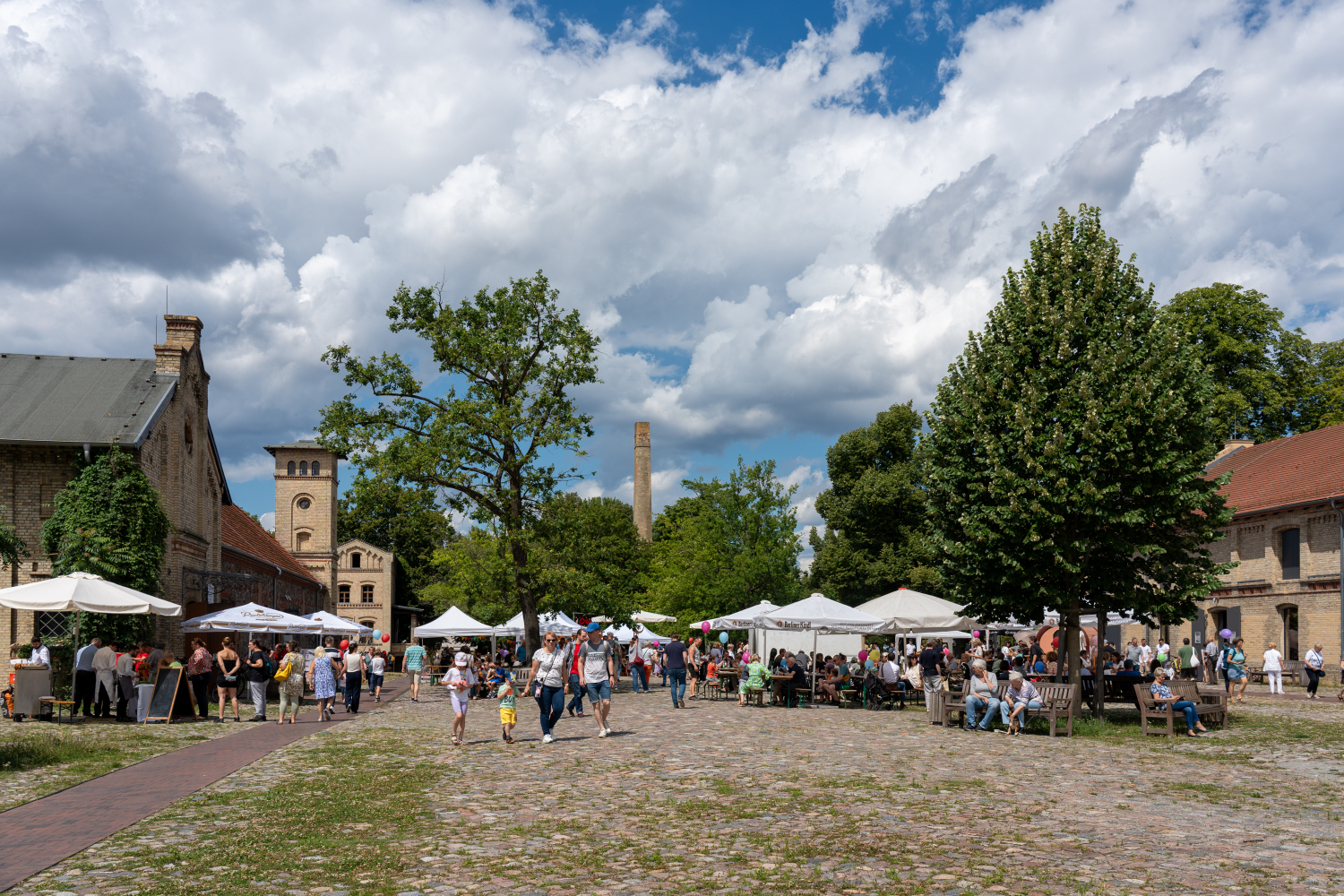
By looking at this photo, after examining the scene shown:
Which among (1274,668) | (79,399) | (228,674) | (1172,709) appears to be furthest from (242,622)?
(1274,668)

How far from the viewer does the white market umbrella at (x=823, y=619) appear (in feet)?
76.2

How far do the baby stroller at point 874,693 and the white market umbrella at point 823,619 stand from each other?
1.06 meters

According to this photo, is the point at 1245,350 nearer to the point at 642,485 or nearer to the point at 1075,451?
the point at 1075,451

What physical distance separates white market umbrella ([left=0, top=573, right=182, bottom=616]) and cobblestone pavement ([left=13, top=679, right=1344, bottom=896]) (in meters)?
6.19

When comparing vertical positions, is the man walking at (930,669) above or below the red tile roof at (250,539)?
below

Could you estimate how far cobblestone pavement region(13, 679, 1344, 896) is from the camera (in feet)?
22.8

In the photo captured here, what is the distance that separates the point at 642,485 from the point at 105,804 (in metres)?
68.1

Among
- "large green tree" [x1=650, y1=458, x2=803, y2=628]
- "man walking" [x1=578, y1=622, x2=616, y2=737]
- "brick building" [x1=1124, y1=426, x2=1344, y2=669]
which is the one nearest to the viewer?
"man walking" [x1=578, y1=622, x2=616, y2=737]

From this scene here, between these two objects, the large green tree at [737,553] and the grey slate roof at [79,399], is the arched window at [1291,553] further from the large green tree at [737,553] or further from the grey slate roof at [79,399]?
the grey slate roof at [79,399]

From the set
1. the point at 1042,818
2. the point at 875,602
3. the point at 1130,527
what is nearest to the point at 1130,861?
the point at 1042,818

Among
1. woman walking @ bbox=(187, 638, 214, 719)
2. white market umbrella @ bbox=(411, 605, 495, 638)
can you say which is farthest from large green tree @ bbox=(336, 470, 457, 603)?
woman walking @ bbox=(187, 638, 214, 719)

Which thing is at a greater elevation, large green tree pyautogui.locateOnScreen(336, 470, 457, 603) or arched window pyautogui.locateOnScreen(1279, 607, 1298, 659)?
large green tree pyautogui.locateOnScreen(336, 470, 457, 603)

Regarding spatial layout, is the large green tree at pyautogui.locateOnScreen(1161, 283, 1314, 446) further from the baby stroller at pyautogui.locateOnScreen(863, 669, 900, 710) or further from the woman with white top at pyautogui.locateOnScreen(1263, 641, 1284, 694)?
the baby stroller at pyautogui.locateOnScreen(863, 669, 900, 710)

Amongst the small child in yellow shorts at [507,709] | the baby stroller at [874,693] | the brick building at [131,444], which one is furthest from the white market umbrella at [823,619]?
the brick building at [131,444]
